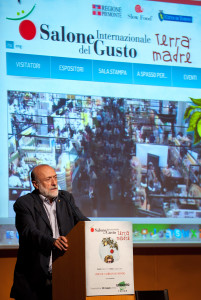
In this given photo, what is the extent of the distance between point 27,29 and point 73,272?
2696 mm

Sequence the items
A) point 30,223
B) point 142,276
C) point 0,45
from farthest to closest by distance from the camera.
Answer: point 142,276, point 0,45, point 30,223

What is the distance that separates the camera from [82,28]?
4855 millimetres

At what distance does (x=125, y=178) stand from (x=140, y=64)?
113 centimetres

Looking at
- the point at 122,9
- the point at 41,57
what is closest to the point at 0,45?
the point at 41,57

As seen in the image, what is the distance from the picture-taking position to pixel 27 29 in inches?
183

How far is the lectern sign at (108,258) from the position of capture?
2.48m

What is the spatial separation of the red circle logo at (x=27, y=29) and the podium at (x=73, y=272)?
2.45 m

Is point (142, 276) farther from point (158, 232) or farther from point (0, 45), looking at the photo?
point (0, 45)

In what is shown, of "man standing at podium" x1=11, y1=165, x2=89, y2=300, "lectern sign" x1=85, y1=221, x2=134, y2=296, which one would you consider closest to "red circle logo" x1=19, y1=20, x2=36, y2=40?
"man standing at podium" x1=11, y1=165, x2=89, y2=300

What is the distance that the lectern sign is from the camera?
2.48m

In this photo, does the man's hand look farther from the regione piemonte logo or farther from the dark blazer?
the regione piemonte logo

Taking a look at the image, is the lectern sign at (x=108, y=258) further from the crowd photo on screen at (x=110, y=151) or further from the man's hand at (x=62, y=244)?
the crowd photo on screen at (x=110, y=151)

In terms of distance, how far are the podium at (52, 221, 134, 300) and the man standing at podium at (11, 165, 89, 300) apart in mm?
165

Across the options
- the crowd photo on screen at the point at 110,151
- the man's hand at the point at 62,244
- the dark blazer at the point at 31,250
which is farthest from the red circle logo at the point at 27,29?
the man's hand at the point at 62,244
